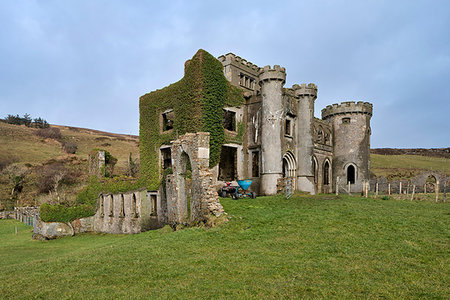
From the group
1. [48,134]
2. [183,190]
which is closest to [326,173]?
[183,190]

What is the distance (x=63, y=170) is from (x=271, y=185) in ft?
136

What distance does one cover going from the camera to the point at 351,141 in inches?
1385

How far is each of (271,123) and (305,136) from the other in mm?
4991

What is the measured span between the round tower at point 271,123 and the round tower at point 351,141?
12.9 m

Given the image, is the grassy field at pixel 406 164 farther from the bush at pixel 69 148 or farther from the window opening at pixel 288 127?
the bush at pixel 69 148

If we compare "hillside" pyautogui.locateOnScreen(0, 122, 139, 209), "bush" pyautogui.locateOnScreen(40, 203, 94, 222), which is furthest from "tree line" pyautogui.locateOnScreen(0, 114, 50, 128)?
"bush" pyautogui.locateOnScreen(40, 203, 94, 222)

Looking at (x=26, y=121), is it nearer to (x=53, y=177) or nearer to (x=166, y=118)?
(x=53, y=177)

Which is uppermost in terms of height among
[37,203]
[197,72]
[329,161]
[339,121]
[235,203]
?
[197,72]

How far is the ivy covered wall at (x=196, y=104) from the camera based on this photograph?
79.5ft

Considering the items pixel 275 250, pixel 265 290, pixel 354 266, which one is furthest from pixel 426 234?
pixel 265 290

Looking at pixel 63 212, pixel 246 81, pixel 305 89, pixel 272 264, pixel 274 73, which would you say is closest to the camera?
pixel 272 264

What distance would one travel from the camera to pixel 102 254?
12281 millimetres

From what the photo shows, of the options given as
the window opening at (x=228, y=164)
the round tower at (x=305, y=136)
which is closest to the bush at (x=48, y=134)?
the window opening at (x=228, y=164)

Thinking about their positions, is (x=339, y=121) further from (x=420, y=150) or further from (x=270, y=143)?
(x=420, y=150)
